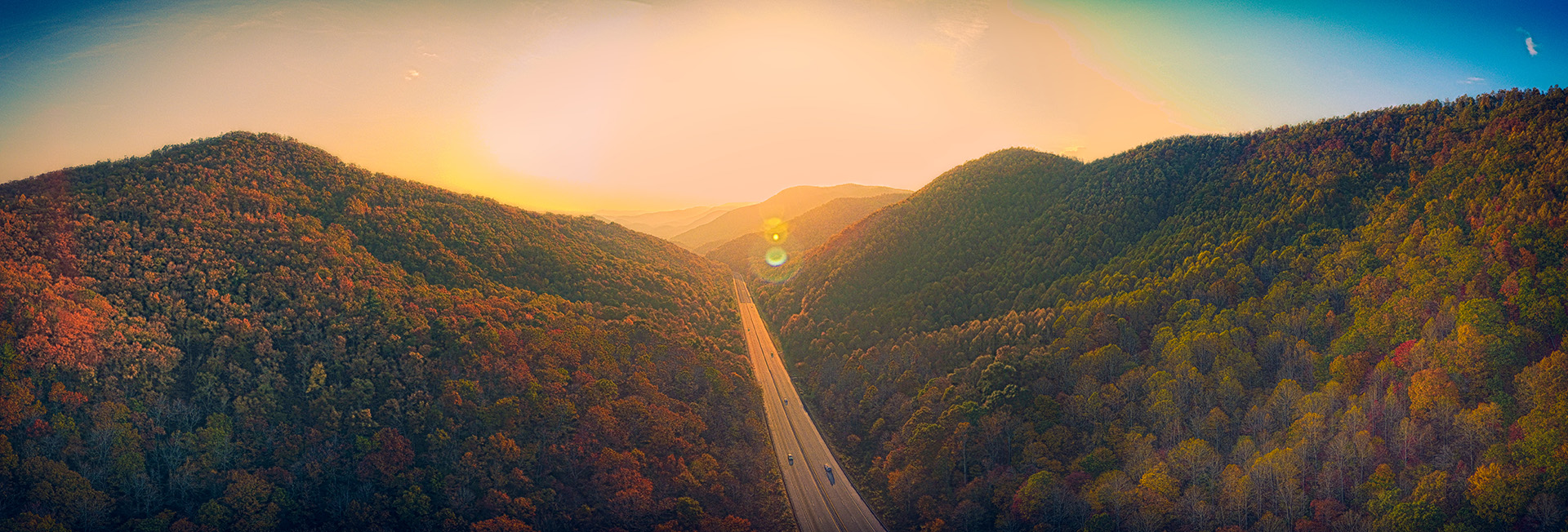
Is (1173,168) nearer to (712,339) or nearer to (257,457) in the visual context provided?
(712,339)

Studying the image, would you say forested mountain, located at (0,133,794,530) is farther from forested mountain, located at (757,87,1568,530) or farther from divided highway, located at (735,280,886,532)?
forested mountain, located at (757,87,1568,530)

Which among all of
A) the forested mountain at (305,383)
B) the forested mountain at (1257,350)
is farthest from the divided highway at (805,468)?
the forested mountain at (305,383)

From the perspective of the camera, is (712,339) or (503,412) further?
(712,339)

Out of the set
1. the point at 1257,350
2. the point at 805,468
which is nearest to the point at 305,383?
the point at 805,468

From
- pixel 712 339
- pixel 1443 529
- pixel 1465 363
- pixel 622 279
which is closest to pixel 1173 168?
pixel 1465 363

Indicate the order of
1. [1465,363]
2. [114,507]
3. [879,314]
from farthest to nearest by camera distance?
[879,314] < [1465,363] < [114,507]

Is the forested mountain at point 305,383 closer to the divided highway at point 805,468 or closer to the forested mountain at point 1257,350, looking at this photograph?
the divided highway at point 805,468

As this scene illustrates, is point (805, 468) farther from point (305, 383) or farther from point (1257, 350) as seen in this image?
point (1257, 350)

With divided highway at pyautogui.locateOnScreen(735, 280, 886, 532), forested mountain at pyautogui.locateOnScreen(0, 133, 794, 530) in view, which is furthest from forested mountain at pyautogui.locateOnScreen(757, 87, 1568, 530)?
forested mountain at pyautogui.locateOnScreen(0, 133, 794, 530)
